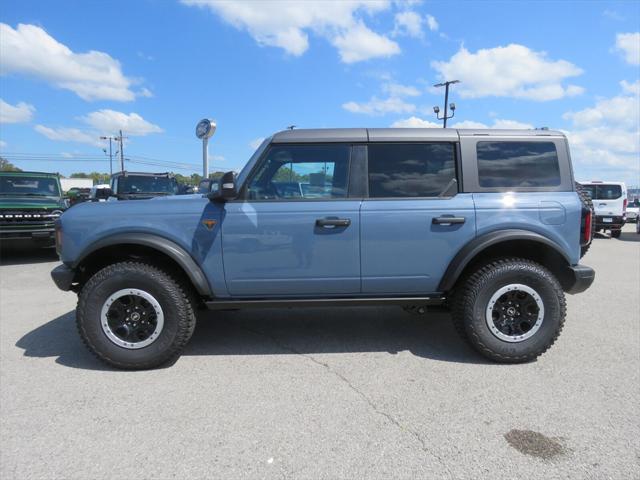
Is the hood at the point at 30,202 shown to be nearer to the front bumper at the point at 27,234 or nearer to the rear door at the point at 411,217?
the front bumper at the point at 27,234

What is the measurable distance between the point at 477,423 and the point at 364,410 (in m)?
0.72

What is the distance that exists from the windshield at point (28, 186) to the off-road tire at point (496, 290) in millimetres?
10485

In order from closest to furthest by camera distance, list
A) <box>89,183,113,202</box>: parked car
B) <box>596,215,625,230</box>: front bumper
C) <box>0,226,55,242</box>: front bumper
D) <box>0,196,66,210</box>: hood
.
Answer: <box>0,226,55,242</box>: front bumper
<box>0,196,66,210</box>: hood
<box>89,183,113,202</box>: parked car
<box>596,215,625,230</box>: front bumper

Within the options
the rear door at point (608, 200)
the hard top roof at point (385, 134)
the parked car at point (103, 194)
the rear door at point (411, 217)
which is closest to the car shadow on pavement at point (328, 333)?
the rear door at point (411, 217)

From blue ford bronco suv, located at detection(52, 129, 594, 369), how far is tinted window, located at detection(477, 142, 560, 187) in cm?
1

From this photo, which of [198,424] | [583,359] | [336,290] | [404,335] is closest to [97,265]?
[198,424]

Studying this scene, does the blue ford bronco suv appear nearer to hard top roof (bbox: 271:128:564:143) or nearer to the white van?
hard top roof (bbox: 271:128:564:143)

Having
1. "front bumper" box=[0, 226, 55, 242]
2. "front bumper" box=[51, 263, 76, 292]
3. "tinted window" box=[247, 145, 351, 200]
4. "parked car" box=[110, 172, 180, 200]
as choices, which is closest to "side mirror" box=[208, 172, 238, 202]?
"tinted window" box=[247, 145, 351, 200]

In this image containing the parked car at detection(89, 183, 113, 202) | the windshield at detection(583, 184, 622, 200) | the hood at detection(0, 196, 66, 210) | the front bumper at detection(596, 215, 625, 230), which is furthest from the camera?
the windshield at detection(583, 184, 622, 200)

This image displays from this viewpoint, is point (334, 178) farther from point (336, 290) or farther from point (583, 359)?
point (583, 359)

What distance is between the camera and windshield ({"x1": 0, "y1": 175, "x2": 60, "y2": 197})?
31.8 feet

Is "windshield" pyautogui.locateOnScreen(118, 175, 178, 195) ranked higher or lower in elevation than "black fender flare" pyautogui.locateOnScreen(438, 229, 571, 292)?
higher

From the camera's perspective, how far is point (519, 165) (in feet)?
11.7

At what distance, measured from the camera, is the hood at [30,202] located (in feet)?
28.5
